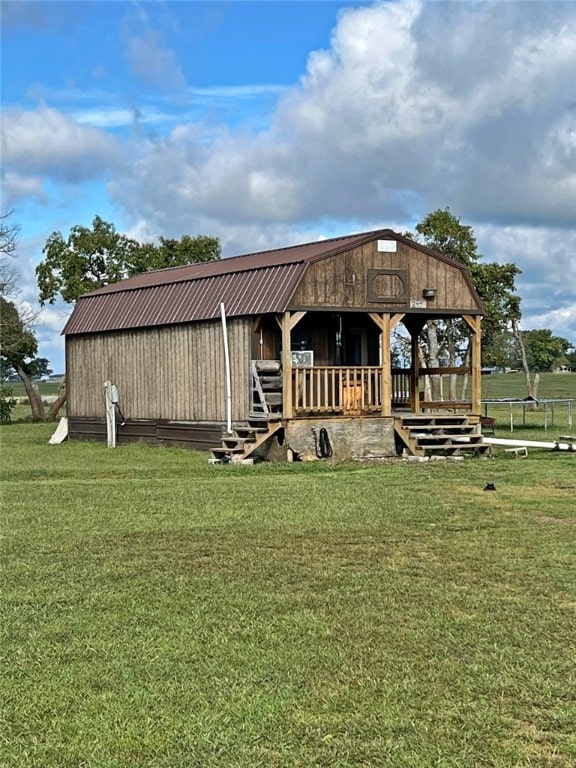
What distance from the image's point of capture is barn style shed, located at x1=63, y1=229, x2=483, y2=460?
19.9m

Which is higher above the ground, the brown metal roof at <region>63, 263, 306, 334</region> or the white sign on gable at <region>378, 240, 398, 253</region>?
the white sign on gable at <region>378, 240, 398, 253</region>

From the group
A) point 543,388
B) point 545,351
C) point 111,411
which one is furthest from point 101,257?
point 545,351

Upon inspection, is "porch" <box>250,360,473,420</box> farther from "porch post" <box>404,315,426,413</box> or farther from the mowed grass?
the mowed grass

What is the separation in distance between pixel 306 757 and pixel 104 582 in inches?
149

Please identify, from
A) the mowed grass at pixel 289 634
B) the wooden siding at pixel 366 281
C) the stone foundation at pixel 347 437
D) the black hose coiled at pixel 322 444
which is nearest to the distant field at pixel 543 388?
the wooden siding at pixel 366 281

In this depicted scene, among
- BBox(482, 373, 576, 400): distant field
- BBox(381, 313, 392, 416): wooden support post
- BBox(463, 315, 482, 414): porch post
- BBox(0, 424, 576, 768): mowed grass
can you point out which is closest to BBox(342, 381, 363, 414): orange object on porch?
BBox(381, 313, 392, 416): wooden support post

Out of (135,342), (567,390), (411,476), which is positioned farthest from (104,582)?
(567,390)

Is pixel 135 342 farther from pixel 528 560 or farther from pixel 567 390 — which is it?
pixel 567 390

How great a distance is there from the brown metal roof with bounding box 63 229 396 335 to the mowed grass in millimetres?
8001

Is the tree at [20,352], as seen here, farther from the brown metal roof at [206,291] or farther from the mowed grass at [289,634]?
the mowed grass at [289,634]

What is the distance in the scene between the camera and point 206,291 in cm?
2262

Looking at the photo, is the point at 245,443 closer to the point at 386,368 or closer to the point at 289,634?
the point at 386,368

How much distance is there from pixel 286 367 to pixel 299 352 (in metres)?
1.89

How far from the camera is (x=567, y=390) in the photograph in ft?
187
